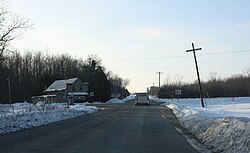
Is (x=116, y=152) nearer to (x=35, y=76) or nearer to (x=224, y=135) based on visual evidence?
(x=224, y=135)

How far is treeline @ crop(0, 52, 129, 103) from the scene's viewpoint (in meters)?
108

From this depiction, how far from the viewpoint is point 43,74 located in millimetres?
131375

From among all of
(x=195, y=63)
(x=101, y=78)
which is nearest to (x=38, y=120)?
(x=195, y=63)

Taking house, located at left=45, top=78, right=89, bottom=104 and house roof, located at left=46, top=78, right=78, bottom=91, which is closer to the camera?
house, located at left=45, top=78, right=89, bottom=104

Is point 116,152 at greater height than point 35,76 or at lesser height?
lesser

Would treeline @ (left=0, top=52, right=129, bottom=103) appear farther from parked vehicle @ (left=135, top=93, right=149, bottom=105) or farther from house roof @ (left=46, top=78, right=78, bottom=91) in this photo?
parked vehicle @ (left=135, top=93, right=149, bottom=105)

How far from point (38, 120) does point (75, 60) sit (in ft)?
409

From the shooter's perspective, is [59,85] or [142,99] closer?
[142,99]

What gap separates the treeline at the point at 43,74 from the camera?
355 feet

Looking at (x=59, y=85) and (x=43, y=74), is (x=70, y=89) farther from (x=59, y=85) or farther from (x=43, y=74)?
(x=43, y=74)

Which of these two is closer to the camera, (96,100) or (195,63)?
(195,63)

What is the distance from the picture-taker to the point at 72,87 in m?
109

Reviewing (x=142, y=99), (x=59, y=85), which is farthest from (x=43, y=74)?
(x=142, y=99)

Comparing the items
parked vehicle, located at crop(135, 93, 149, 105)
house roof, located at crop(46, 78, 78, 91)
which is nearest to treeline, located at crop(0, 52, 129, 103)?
house roof, located at crop(46, 78, 78, 91)
